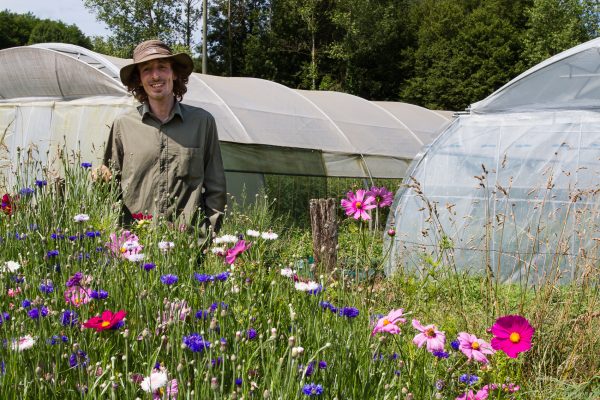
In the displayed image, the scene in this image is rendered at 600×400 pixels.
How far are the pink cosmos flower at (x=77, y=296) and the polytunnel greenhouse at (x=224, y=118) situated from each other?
20.1 ft

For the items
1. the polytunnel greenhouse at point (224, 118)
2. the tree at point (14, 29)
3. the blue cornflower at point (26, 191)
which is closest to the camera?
the blue cornflower at point (26, 191)

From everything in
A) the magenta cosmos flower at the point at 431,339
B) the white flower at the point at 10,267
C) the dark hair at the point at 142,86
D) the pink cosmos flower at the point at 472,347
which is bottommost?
the pink cosmos flower at the point at 472,347

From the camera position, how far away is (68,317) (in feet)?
→ 5.71

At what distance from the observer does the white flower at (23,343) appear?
1457mm

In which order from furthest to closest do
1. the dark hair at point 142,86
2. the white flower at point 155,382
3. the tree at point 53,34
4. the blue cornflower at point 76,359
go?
the tree at point 53,34
the dark hair at point 142,86
the blue cornflower at point 76,359
the white flower at point 155,382

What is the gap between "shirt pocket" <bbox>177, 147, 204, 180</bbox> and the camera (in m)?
3.25

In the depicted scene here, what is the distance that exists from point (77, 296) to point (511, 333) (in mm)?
1163

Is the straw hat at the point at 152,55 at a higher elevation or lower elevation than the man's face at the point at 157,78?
higher

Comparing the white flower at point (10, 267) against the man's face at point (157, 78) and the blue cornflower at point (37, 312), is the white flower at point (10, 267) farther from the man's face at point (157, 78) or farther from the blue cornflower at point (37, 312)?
the man's face at point (157, 78)

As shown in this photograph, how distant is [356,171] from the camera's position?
11094 mm

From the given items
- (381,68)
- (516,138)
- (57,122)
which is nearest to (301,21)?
(381,68)

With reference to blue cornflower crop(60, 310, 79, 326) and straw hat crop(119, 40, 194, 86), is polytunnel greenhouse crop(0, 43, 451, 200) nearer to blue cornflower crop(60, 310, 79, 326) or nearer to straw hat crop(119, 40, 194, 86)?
straw hat crop(119, 40, 194, 86)

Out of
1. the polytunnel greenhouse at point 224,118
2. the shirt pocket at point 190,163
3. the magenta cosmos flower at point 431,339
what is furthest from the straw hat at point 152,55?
the polytunnel greenhouse at point 224,118

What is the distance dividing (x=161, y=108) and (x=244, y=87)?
8047 mm
